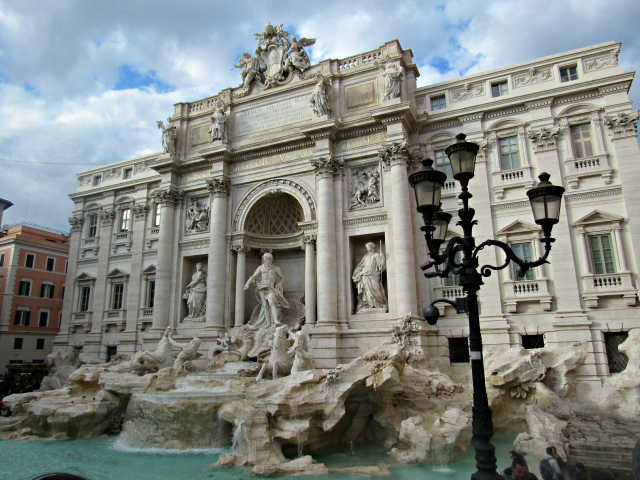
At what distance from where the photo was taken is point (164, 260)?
23750mm

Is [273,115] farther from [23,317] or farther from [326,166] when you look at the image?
[23,317]

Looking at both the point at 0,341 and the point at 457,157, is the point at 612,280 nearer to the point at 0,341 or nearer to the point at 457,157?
the point at 457,157

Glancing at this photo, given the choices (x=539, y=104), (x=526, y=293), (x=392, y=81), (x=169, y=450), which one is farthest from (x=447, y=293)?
(x=169, y=450)

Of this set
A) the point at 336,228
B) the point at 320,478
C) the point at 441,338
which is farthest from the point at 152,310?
the point at 320,478

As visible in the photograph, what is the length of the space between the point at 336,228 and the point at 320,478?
11.5 m

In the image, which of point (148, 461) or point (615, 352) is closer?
point (148, 461)

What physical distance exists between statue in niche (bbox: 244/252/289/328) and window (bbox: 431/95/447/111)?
9843 millimetres

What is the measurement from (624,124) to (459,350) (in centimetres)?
1036

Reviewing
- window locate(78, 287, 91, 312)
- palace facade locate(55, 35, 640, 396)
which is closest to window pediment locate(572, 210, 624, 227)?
palace facade locate(55, 35, 640, 396)

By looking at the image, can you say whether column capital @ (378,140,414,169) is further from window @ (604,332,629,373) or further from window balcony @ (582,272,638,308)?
window @ (604,332,629,373)

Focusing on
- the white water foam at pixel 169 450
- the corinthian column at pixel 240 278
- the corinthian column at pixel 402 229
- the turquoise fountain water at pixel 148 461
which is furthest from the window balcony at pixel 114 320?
the corinthian column at pixel 402 229

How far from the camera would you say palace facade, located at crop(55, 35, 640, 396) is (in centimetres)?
1739

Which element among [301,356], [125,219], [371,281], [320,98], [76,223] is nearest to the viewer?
[301,356]

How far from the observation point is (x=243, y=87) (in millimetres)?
24609
